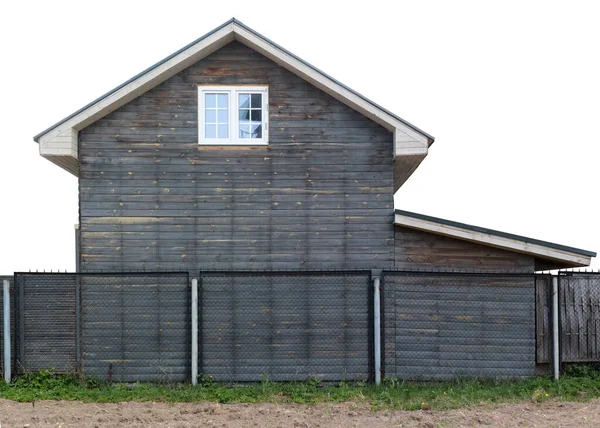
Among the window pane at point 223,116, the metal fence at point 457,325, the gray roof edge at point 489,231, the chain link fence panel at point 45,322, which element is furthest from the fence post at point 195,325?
the gray roof edge at point 489,231

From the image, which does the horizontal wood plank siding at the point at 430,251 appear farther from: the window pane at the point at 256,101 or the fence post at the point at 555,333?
the window pane at the point at 256,101

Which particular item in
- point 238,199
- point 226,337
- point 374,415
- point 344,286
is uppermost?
point 238,199

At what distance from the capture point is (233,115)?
12.0m

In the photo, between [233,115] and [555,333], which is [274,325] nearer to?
[233,115]

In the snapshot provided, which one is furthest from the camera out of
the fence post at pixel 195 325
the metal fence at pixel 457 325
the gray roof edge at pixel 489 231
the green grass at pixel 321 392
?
the metal fence at pixel 457 325

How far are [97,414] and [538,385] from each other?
8.17 m

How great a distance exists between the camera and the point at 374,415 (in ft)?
32.4

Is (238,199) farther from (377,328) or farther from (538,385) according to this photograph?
(538,385)

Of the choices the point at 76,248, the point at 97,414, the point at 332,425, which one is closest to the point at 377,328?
the point at 332,425

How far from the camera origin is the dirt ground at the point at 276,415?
30.8 ft

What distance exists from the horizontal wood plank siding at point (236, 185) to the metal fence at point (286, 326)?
43cm

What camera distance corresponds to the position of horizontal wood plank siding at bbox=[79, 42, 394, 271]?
11.9 meters

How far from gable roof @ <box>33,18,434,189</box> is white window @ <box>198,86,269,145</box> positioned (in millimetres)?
814

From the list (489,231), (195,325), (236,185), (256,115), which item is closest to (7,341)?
(195,325)
